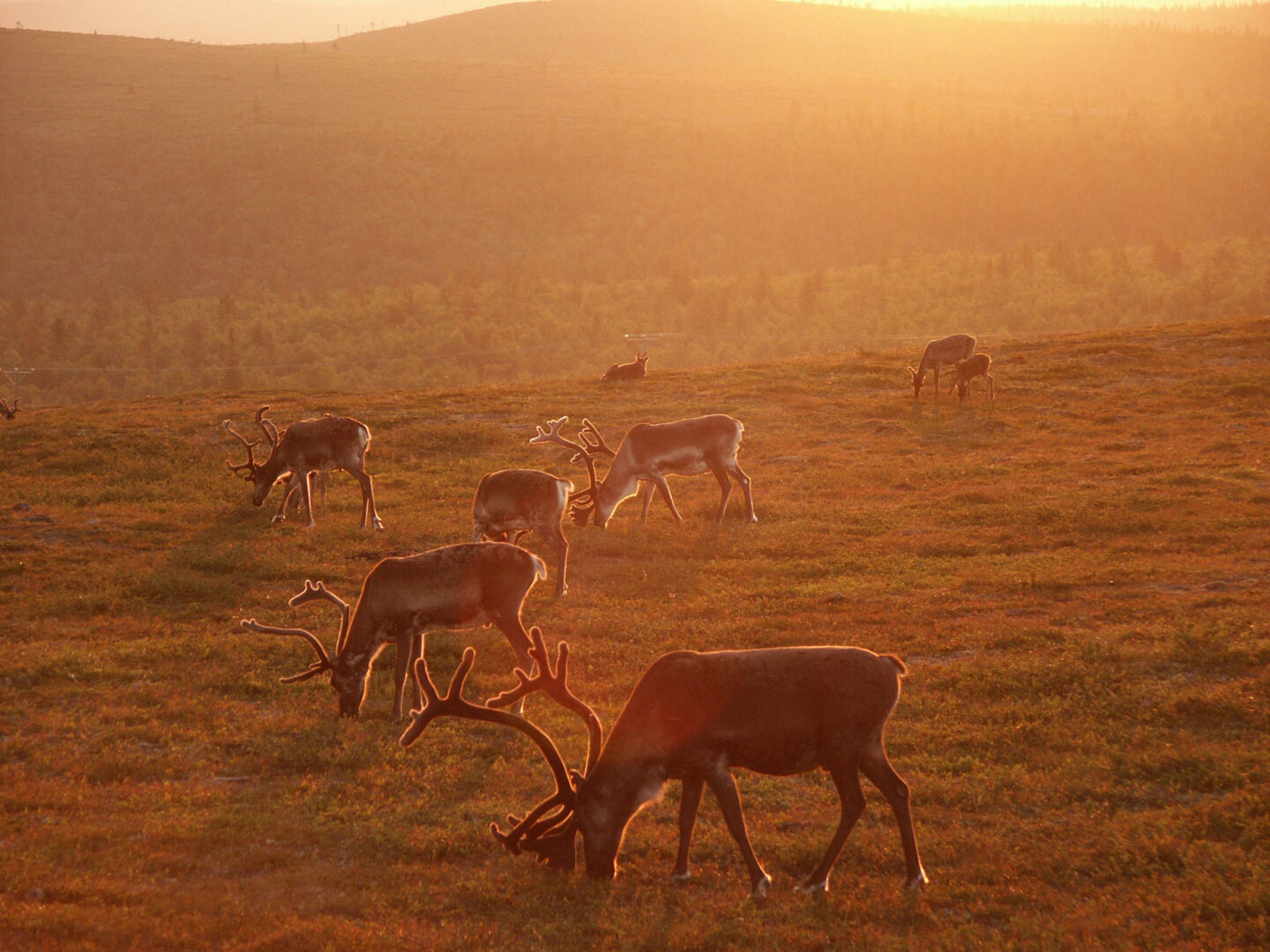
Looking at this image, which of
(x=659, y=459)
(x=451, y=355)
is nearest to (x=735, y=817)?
(x=659, y=459)

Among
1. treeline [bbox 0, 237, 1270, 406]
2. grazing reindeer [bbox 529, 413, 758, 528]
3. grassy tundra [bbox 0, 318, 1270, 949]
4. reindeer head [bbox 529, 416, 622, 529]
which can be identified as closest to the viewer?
grassy tundra [bbox 0, 318, 1270, 949]

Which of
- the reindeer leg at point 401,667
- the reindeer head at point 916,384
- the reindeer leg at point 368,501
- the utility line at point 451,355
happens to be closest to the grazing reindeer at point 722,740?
the reindeer leg at point 401,667

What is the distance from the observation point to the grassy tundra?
28.2 feet

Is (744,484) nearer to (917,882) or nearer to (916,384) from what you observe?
(917,882)

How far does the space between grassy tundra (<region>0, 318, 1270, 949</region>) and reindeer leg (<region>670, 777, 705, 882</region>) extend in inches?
5.4

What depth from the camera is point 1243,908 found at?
847 cm

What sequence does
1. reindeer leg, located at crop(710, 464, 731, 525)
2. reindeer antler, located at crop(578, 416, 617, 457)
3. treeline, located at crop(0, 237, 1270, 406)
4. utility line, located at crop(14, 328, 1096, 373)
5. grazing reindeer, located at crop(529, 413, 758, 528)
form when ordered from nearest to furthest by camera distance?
reindeer antler, located at crop(578, 416, 617, 457)
grazing reindeer, located at crop(529, 413, 758, 528)
reindeer leg, located at crop(710, 464, 731, 525)
utility line, located at crop(14, 328, 1096, 373)
treeline, located at crop(0, 237, 1270, 406)

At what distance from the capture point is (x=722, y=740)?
881 centimetres

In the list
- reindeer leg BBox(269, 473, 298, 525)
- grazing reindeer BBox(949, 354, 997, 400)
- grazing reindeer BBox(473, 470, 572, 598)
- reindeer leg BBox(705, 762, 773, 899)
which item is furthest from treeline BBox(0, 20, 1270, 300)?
reindeer leg BBox(705, 762, 773, 899)

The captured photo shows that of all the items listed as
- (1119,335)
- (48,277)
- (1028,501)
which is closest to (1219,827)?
(1028,501)

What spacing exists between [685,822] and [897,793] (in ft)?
5.50

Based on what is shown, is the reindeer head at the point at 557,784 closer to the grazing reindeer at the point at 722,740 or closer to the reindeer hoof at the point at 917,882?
the grazing reindeer at the point at 722,740

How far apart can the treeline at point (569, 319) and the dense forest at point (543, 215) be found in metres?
0.32

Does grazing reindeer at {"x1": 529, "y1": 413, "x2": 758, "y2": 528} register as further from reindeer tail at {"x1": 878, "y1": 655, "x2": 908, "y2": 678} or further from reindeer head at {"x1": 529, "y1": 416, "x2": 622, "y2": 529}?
reindeer tail at {"x1": 878, "y1": 655, "x2": 908, "y2": 678}
